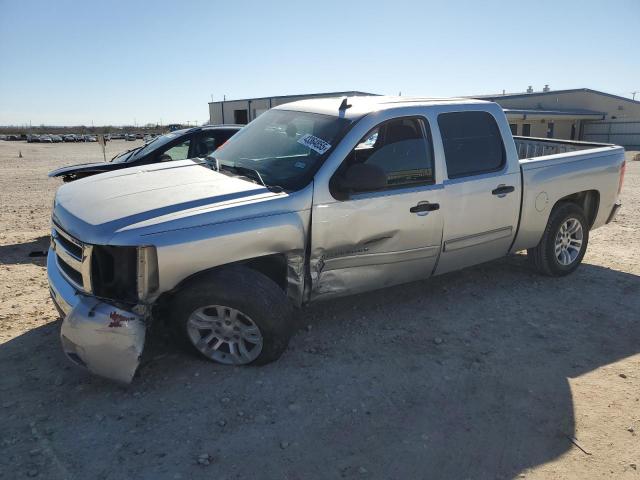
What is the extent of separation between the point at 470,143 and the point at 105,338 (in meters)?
3.39

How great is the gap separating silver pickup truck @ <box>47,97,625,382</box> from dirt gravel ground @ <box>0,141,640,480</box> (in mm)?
333

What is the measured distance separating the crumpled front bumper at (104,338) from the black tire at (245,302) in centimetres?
32

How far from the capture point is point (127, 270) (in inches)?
125

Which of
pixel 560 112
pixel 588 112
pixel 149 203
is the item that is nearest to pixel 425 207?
pixel 149 203

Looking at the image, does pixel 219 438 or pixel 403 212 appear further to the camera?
pixel 403 212

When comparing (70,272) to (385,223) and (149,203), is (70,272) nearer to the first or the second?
(149,203)

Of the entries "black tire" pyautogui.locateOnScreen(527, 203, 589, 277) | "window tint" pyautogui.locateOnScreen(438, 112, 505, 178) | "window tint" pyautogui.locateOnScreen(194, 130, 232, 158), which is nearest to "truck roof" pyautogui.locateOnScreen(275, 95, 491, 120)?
"window tint" pyautogui.locateOnScreen(438, 112, 505, 178)

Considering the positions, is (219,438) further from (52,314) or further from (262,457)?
(52,314)

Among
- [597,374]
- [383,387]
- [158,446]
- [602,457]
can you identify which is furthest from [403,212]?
[158,446]

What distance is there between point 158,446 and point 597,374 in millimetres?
3034

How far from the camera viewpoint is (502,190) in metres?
4.63

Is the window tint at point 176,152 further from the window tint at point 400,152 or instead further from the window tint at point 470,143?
the window tint at point 470,143

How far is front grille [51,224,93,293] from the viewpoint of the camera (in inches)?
125

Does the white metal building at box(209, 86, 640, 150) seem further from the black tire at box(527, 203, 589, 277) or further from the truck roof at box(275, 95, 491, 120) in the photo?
the truck roof at box(275, 95, 491, 120)
